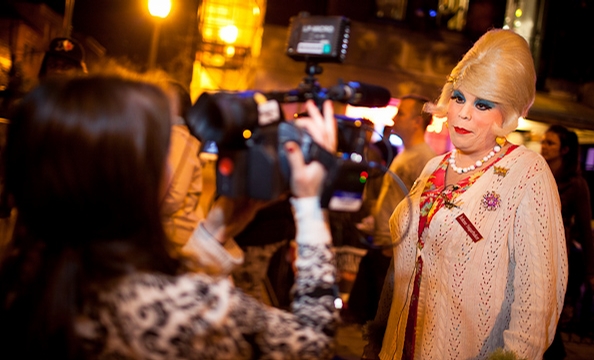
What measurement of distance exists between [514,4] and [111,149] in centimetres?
1134

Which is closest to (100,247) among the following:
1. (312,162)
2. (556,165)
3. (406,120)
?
(312,162)

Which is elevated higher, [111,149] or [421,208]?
[111,149]

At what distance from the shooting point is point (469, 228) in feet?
6.97

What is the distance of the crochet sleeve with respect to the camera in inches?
77.0

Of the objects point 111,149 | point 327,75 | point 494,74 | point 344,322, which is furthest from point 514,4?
point 111,149

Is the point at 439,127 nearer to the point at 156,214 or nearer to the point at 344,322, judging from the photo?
the point at 344,322

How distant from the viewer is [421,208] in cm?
238

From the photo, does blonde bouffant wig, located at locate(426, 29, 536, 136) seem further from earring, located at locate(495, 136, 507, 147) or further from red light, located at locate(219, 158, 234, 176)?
red light, located at locate(219, 158, 234, 176)


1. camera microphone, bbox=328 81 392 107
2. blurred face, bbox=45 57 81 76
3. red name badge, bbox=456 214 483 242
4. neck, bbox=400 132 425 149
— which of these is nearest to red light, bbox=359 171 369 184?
camera microphone, bbox=328 81 392 107

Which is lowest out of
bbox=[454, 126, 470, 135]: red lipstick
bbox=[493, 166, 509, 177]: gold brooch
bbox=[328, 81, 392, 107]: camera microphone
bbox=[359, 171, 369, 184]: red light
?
bbox=[493, 166, 509, 177]: gold brooch

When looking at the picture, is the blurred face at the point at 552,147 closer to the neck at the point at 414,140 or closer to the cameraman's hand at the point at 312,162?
the neck at the point at 414,140

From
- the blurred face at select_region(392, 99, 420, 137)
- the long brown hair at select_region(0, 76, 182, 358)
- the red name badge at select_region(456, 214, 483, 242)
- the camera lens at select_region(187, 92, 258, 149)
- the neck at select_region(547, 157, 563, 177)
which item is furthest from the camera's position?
the neck at select_region(547, 157, 563, 177)

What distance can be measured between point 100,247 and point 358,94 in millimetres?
796

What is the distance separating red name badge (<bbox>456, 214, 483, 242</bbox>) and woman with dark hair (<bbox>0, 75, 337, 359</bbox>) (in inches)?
43.3
